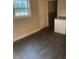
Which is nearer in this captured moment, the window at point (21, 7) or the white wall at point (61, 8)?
the window at point (21, 7)

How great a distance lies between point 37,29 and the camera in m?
7.96

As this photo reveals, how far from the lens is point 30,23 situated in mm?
7383

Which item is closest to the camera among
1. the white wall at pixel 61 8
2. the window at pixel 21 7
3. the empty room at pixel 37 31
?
the empty room at pixel 37 31

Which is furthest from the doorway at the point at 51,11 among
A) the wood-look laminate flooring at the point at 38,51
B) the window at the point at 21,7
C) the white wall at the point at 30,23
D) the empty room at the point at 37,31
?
the wood-look laminate flooring at the point at 38,51

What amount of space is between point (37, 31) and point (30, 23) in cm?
76

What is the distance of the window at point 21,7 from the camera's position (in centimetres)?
647

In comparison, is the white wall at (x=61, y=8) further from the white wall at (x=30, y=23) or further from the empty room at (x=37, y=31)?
the white wall at (x=30, y=23)

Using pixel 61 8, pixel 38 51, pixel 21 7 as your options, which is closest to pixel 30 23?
pixel 21 7

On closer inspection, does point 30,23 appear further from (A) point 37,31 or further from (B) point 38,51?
(B) point 38,51

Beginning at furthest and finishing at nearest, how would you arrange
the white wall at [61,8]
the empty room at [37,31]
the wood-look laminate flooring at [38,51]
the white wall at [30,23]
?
the white wall at [61,8] < the white wall at [30,23] < the empty room at [37,31] < the wood-look laminate flooring at [38,51]

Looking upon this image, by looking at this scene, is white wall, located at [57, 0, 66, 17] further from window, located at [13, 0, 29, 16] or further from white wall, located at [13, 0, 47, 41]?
window, located at [13, 0, 29, 16]

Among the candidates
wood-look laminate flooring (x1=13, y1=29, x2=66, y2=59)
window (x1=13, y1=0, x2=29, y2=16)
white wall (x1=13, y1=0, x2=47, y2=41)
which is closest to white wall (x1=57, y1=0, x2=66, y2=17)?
white wall (x1=13, y1=0, x2=47, y2=41)
